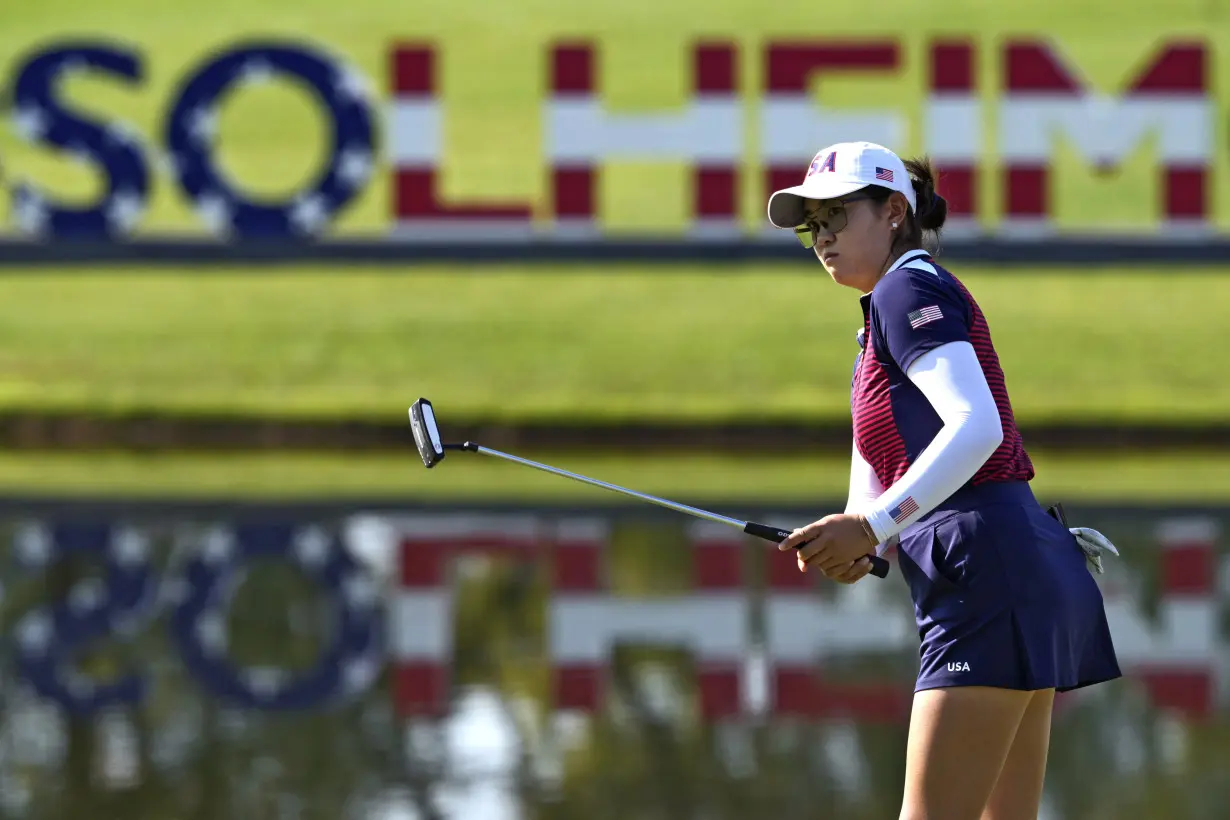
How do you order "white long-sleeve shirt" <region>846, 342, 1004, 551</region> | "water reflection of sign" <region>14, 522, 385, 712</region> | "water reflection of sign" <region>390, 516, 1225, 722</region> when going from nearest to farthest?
"white long-sleeve shirt" <region>846, 342, 1004, 551</region>, "water reflection of sign" <region>390, 516, 1225, 722</region>, "water reflection of sign" <region>14, 522, 385, 712</region>

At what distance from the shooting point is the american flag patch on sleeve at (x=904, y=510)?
3094 mm

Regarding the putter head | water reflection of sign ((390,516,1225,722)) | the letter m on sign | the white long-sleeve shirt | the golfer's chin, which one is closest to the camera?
the white long-sleeve shirt

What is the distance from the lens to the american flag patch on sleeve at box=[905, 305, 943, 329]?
3.11 meters

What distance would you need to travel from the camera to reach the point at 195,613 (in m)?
7.28

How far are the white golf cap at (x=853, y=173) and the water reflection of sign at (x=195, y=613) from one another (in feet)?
10.9

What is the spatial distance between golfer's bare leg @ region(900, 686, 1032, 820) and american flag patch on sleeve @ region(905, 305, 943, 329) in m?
0.59

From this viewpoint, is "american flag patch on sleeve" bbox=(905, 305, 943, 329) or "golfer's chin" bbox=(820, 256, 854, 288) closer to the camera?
"american flag patch on sleeve" bbox=(905, 305, 943, 329)

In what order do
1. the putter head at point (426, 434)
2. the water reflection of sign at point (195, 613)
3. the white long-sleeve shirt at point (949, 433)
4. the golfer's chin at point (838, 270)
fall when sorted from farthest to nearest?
the water reflection of sign at point (195, 613)
the putter head at point (426, 434)
the golfer's chin at point (838, 270)
the white long-sleeve shirt at point (949, 433)

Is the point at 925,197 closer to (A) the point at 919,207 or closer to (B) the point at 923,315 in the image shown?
(A) the point at 919,207

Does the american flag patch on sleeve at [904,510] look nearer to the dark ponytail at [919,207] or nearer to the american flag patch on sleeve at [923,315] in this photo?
the american flag patch on sleeve at [923,315]

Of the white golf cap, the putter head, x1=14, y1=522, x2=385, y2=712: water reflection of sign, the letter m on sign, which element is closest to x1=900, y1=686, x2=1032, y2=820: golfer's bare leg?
the white golf cap

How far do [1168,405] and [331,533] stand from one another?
19.9 ft

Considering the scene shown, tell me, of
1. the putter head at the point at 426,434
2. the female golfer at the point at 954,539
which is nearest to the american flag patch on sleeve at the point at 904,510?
the female golfer at the point at 954,539

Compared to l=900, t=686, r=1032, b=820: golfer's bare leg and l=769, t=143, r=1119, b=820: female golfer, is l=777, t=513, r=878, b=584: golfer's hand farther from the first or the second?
l=900, t=686, r=1032, b=820: golfer's bare leg
